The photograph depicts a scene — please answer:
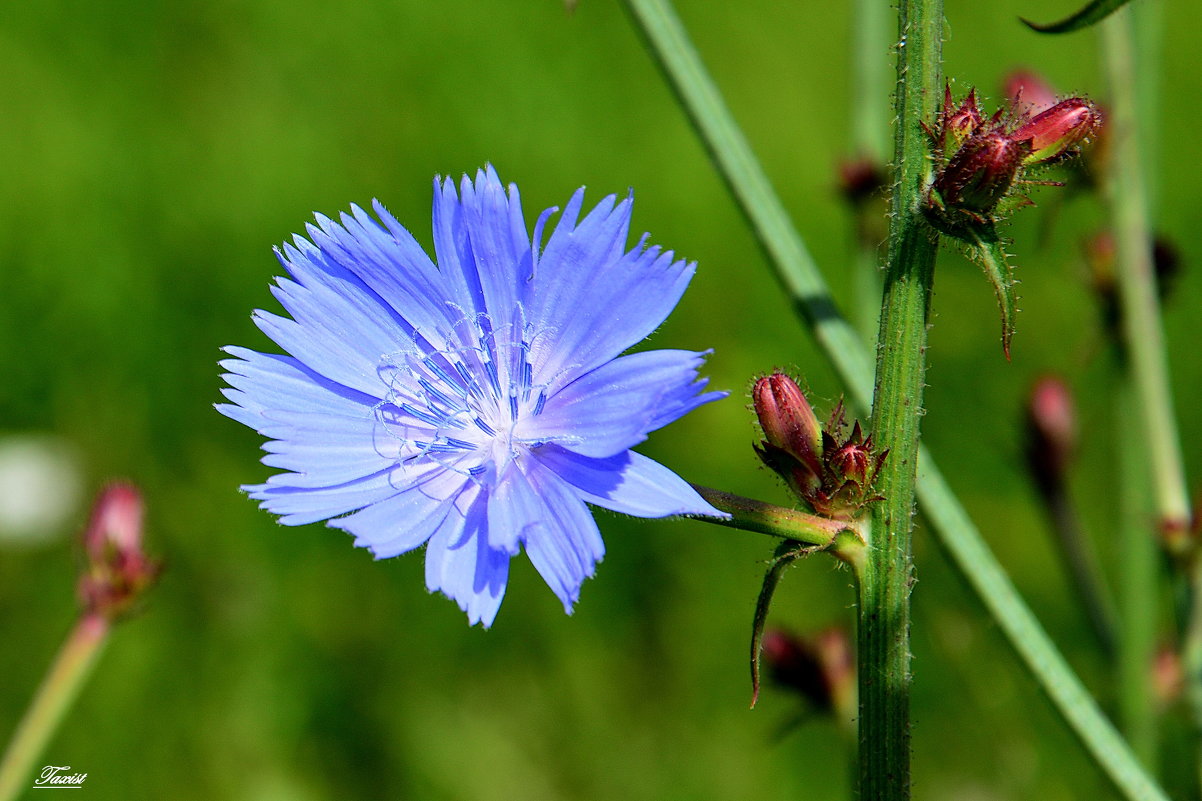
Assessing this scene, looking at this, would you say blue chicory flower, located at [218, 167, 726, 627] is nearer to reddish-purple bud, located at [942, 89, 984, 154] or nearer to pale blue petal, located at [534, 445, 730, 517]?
pale blue petal, located at [534, 445, 730, 517]

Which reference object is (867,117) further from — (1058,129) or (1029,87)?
(1058,129)

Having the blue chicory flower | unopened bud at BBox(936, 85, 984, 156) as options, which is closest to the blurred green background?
unopened bud at BBox(936, 85, 984, 156)

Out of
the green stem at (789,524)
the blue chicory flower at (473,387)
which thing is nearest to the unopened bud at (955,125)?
the blue chicory flower at (473,387)

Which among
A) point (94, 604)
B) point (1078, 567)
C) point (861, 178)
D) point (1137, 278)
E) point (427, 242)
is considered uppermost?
point (427, 242)

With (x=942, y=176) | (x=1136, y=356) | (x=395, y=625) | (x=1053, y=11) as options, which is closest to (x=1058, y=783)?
(x=1136, y=356)

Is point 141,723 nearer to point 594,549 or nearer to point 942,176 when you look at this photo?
point 594,549

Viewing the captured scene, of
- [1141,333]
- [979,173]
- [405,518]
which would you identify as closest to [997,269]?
[979,173]

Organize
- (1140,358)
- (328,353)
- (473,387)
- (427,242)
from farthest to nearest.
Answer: (427,242)
(1140,358)
(473,387)
(328,353)

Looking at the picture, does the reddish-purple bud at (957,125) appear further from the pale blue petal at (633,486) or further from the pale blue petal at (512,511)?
the pale blue petal at (512,511)
